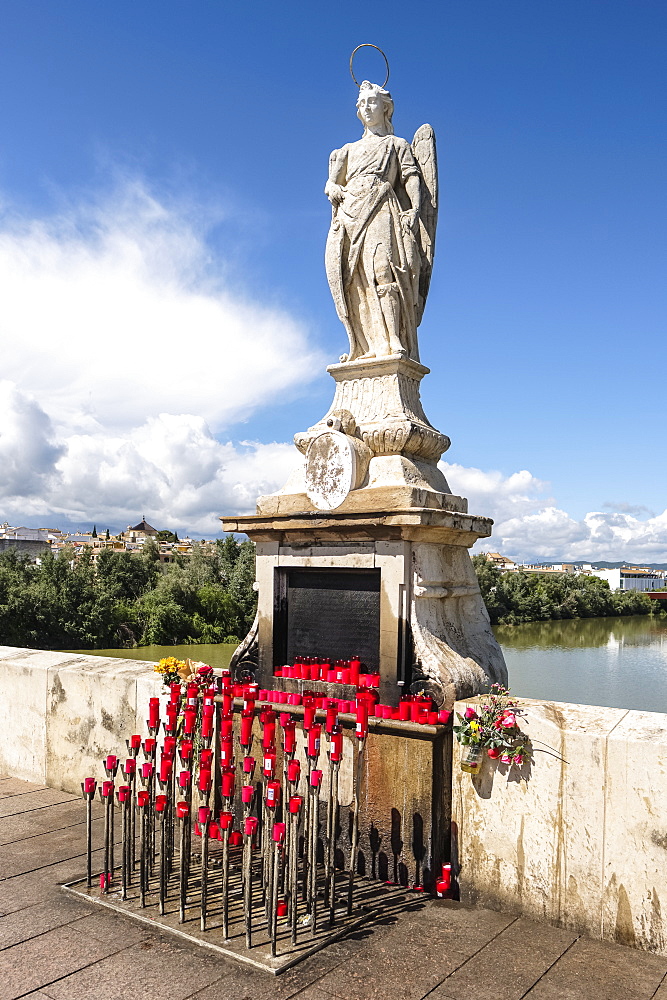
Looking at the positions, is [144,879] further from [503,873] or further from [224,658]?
[224,658]

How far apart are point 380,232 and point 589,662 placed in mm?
23872

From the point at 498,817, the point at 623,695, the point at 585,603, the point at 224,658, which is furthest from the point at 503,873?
the point at 585,603

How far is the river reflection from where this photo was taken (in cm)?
2014

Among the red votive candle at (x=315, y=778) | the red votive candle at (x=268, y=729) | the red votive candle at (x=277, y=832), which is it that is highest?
the red votive candle at (x=268, y=729)

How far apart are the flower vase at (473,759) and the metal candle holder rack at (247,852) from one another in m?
0.54

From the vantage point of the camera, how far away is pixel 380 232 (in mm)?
5570

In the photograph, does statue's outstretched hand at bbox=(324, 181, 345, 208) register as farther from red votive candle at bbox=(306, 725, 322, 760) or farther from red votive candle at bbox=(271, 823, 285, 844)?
red votive candle at bbox=(271, 823, 285, 844)

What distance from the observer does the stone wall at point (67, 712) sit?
5.30m

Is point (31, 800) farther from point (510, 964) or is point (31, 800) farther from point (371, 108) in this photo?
point (371, 108)

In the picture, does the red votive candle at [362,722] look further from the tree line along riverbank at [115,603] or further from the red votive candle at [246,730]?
the tree line along riverbank at [115,603]

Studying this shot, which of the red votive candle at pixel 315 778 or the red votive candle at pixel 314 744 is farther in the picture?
the red votive candle at pixel 314 744

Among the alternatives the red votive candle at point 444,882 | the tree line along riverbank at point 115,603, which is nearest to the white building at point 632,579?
the tree line along riverbank at point 115,603

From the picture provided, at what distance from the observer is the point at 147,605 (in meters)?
30.5

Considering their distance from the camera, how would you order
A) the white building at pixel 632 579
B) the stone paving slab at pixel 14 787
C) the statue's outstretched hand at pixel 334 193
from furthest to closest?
the white building at pixel 632 579 → the statue's outstretched hand at pixel 334 193 → the stone paving slab at pixel 14 787
